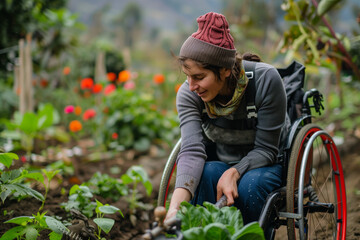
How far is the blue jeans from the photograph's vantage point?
1.46m

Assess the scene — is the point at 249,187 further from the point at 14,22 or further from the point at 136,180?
the point at 14,22

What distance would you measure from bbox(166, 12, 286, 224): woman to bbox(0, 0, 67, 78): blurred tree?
1933mm

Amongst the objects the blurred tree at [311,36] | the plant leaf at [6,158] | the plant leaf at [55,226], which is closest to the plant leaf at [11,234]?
the plant leaf at [55,226]

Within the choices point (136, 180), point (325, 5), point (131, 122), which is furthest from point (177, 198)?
point (131, 122)

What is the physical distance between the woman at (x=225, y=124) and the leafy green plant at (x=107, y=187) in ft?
2.59

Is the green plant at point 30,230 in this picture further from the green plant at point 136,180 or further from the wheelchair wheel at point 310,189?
the wheelchair wheel at point 310,189

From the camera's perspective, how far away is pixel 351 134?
401cm

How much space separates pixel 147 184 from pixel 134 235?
31 centimetres

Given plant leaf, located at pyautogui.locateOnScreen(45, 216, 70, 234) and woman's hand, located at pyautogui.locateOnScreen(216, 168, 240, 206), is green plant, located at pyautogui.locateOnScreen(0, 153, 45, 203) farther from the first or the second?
woman's hand, located at pyautogui.locateOnScreen(216, 168, 240, 206)

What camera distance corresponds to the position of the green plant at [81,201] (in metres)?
1.83

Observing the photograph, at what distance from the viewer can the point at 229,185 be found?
1.45 meters

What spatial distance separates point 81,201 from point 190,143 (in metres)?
0.73

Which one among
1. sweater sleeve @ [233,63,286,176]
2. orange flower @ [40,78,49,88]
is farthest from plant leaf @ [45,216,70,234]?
orange flower @ [40,78,49,88]

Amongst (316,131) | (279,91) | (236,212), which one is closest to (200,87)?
(279,91)
